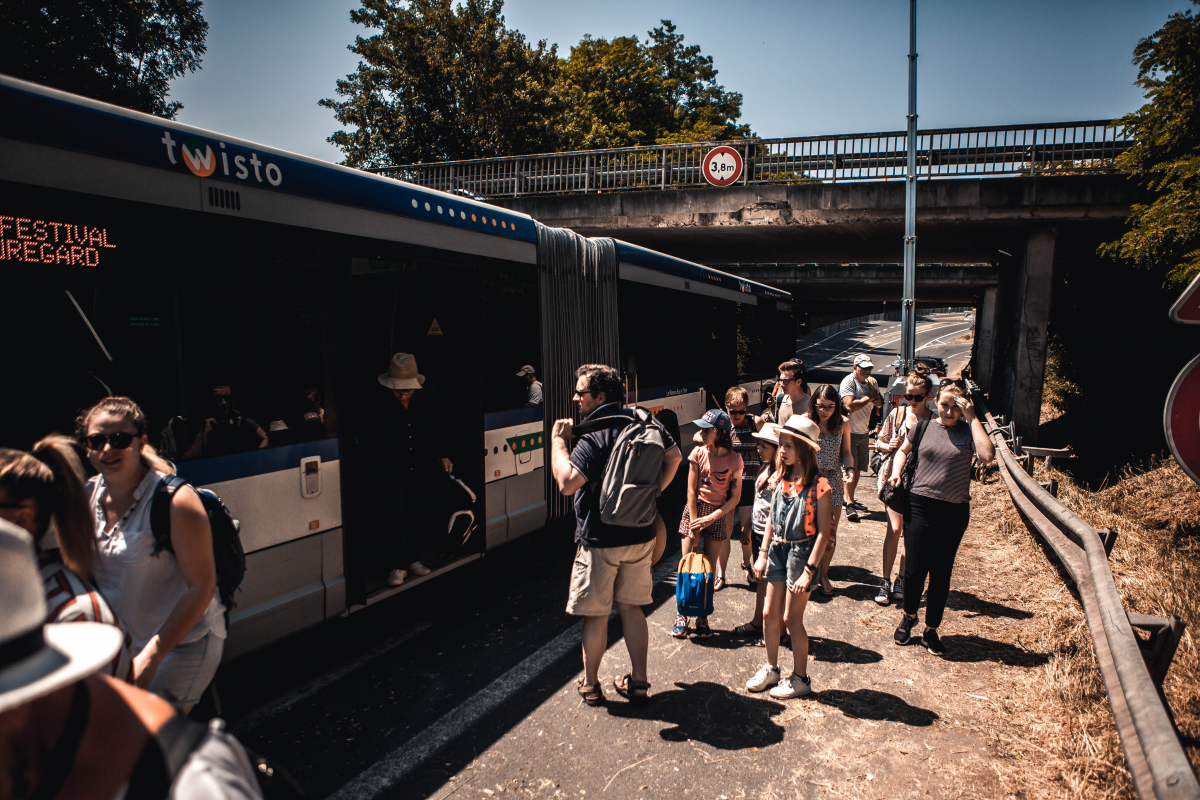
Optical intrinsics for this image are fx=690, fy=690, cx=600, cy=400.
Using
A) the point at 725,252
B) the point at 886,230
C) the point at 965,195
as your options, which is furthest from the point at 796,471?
the point at 725,252

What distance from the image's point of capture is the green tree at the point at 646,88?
43844 mm

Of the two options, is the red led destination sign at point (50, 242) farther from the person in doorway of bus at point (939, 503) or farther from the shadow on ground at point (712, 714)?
the person in doorway of bus at point (939, 503)

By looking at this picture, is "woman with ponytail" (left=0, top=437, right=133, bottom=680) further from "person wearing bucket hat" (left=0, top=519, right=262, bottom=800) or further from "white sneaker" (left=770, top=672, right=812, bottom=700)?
"white sneaker" (left=770, top=672, right=812, bottom=700)

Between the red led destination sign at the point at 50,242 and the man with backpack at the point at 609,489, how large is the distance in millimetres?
2536

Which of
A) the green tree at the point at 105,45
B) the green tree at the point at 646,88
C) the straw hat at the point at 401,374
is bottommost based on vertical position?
the straw hat at the point at 401,374

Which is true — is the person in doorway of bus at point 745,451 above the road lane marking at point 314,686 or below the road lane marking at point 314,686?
above

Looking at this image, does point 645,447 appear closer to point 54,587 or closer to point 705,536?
point 705,536

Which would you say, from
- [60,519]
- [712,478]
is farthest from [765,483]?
[60,519]

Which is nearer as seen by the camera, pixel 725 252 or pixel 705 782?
pixel 705 782

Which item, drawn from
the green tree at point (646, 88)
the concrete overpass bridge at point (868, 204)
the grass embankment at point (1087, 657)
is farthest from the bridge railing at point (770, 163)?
the green tree at point (646, 88)

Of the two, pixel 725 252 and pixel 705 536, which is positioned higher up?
pixel 725 252

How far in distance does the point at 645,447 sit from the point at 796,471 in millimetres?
1107

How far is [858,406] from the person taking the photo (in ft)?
27.2

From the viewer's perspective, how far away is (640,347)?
931 cm
